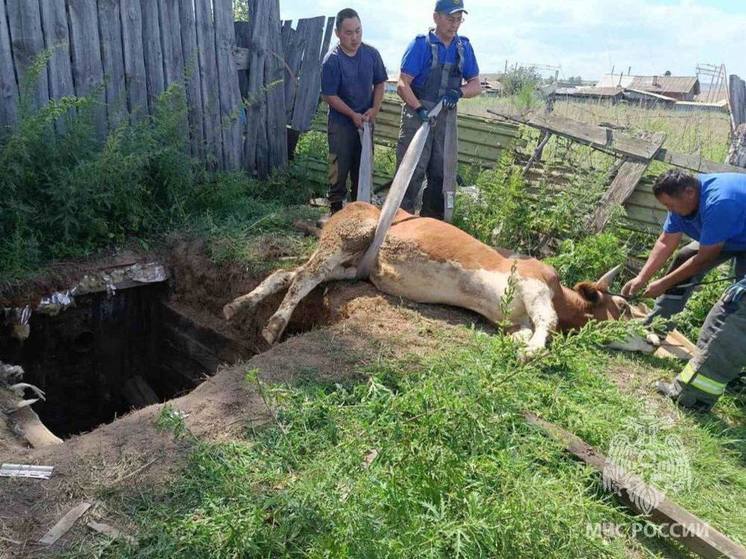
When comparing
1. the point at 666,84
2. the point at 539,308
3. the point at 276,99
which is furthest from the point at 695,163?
the point at 666,84

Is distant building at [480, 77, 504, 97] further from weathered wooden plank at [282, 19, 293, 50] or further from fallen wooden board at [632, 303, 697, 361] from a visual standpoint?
fallen wooden board at [632, 303, 697, 361]

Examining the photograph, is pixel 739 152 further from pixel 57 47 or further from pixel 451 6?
pixel 57 47

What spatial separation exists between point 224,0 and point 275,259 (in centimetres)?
359

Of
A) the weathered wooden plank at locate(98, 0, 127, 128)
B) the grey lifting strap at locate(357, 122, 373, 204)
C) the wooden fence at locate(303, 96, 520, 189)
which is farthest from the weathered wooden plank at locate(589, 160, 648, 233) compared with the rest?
the weathered wooden plank at locate(98, 0, 127, 128)

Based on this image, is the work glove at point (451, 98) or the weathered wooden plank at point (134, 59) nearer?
the work glove at point (451, 98)

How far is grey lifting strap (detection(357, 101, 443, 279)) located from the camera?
5430 millimetres

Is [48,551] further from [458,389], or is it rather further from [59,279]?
[59,279]

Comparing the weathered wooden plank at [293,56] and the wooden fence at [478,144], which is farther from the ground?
the weathered wooden plank at [293,56]

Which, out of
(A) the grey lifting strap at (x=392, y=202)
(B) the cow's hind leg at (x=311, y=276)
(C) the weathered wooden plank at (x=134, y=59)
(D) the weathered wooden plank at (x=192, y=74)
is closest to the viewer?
(B) the cow's hind leg at (x=311, y=276)

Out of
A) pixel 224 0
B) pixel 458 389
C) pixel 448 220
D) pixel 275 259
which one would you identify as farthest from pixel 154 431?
pixel 224 0

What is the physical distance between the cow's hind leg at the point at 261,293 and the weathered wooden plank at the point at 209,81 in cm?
234

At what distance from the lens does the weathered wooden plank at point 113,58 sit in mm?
6160

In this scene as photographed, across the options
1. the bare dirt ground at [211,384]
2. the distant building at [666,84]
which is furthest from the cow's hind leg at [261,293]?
the distant building at [666,84]

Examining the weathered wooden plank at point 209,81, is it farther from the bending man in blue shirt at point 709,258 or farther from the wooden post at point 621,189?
the bending man in blue shirt at point 709,258
